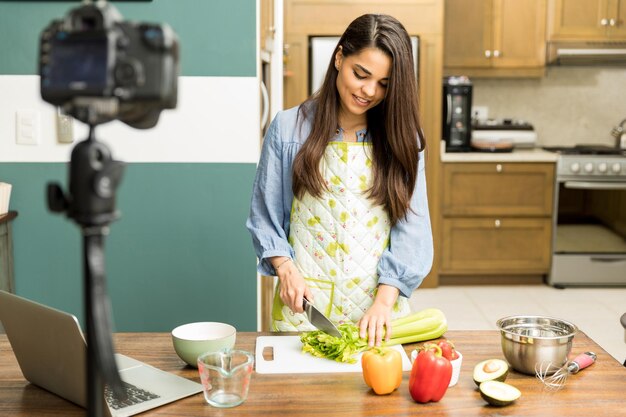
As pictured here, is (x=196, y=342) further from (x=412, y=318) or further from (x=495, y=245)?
(x=495, y=245)

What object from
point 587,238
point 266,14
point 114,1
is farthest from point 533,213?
point 114,1

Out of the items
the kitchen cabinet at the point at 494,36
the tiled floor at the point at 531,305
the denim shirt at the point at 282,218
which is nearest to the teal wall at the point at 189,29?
the denim shirt at the point at 282,218

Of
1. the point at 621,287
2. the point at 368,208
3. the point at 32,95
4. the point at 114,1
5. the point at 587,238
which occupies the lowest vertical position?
the point at 621,287

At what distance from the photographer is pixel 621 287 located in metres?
5.02

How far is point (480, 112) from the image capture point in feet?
18.0

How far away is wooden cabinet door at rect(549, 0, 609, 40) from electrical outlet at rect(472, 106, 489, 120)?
71 centimetres

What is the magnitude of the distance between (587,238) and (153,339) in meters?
3.90

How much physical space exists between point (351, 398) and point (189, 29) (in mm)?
1688

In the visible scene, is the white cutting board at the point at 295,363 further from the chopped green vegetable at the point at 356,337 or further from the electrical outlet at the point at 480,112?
the electrical outlet at the point at 480,112

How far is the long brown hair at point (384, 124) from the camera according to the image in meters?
1.80

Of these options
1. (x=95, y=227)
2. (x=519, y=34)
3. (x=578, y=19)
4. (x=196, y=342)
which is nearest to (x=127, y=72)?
(x=95, y=227)

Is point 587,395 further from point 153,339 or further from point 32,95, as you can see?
point 32,95

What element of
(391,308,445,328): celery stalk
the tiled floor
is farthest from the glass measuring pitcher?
the tiled floor

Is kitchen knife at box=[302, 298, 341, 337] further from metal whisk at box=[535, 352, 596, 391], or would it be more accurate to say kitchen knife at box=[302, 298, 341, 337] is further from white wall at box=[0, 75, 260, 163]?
white wall at box=[0, 75, 260, 163]
